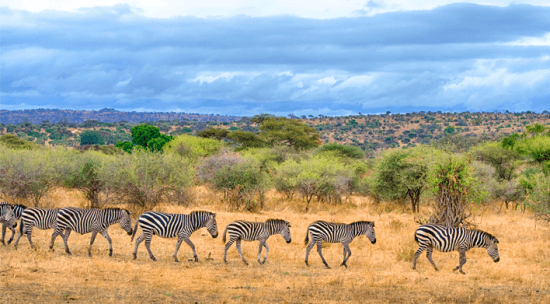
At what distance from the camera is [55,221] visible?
51.2 ft

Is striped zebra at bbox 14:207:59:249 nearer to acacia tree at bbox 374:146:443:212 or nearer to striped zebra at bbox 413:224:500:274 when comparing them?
striped zebra at bbox 413:224:500:274

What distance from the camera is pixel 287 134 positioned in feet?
215

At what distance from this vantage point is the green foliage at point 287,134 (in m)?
65.5

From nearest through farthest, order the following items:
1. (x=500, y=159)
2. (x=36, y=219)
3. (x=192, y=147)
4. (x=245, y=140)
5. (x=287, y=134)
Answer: (x=36, y=219), (x=500, y=159), (x=192, y=147), (x=245, y=140), (x=287, y=134)

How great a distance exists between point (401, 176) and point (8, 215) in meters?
22.5

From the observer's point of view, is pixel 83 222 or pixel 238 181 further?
pixel 238 181

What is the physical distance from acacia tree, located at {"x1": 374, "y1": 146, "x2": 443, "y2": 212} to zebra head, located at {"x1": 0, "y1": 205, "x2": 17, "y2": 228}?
2151 cm

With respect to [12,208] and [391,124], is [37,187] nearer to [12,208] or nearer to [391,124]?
[12,208]

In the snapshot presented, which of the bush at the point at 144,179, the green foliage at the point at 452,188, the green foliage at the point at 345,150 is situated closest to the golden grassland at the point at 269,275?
the green foliage at the point at 452,188

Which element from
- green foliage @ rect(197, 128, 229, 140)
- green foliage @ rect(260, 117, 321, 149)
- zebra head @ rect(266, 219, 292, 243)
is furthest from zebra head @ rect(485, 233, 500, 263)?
green foliage @ rect(197, 128, 229, 140)

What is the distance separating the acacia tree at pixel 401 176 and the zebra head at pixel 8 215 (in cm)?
2151

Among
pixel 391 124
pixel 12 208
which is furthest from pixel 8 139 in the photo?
pixel 391 124

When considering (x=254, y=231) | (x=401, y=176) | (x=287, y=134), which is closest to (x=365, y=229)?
(x=254, y=231)

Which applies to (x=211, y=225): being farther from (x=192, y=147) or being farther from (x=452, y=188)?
(x=192, y=147)
